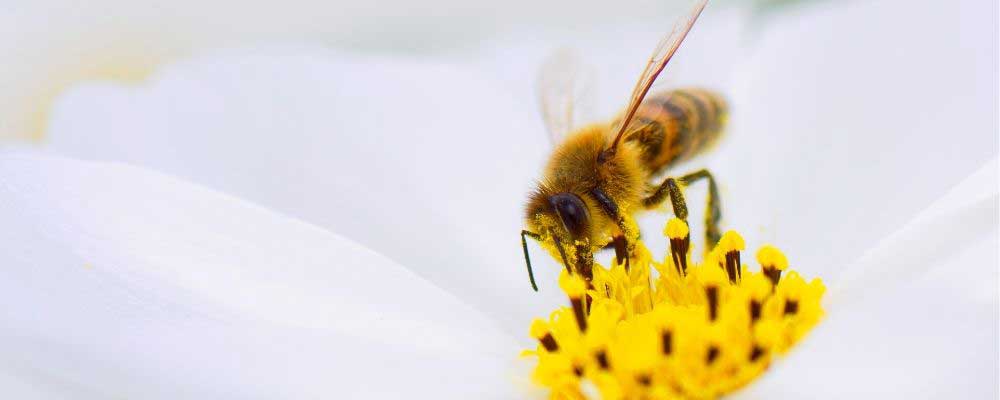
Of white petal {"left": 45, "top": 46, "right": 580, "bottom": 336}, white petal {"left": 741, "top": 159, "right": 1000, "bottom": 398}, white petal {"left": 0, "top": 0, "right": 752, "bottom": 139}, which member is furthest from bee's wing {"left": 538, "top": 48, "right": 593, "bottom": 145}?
white petal {"left": 0, "top": 0, "right": 752, "bottom": 139}

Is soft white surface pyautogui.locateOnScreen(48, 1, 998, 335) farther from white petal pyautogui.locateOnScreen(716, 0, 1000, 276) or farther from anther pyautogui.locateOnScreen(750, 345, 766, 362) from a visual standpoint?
anther pyautogui.locateOnScreen(750, 345, 766, 362)

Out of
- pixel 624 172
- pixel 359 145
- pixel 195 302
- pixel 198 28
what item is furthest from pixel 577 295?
pixel 198 28

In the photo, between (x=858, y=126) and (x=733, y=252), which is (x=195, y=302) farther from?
(x=858, y=126)

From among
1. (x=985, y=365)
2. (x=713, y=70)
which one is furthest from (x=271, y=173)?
(x=985, y=365)

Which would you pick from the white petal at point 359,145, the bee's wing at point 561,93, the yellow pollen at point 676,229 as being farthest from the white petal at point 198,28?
the yellow pollen at point 676,229

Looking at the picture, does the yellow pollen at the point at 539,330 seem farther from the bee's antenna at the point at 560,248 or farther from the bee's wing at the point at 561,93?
the bee's wing at the point at 561,93

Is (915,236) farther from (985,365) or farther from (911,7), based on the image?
(911,7)
